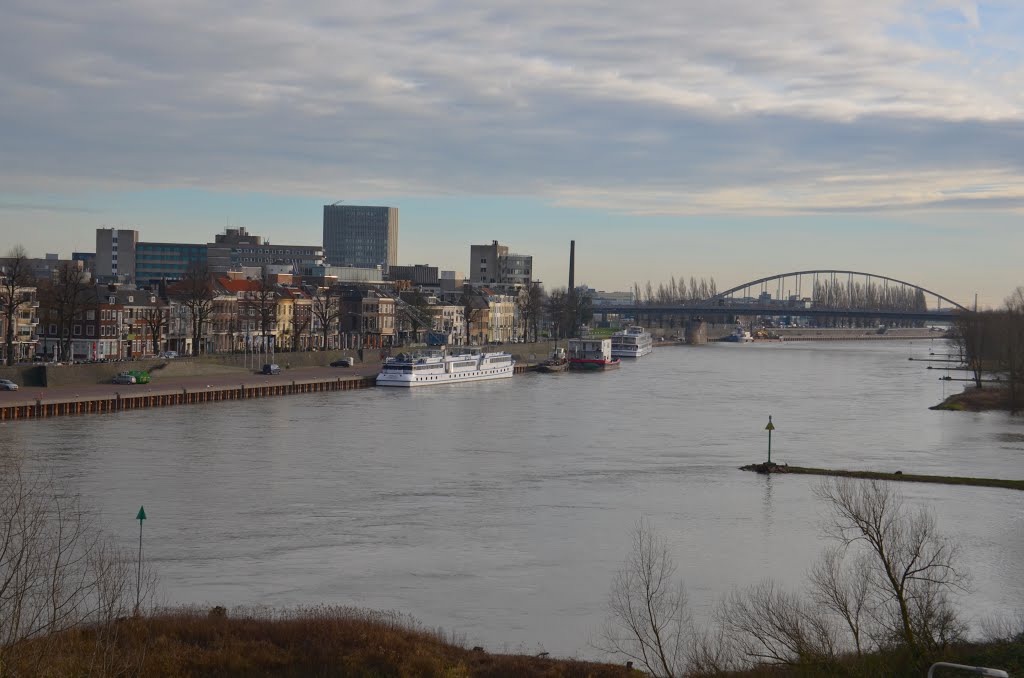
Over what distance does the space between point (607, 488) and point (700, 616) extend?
42.7ft

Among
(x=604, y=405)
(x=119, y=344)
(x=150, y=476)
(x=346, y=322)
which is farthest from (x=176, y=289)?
(x=150, y=476)

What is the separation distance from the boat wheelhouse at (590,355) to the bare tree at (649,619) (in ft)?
241

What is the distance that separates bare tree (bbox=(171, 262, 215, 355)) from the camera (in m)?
75.2

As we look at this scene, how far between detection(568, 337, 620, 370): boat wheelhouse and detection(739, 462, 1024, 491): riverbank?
195 feet

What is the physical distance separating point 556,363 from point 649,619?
7766cm

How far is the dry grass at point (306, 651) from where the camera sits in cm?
1811

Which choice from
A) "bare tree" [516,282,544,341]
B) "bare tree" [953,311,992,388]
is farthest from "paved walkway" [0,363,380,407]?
"bare tree" [516,282,544,341]

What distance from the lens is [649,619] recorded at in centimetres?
1977

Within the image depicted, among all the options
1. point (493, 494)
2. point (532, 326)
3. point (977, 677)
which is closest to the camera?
point (977, 677)

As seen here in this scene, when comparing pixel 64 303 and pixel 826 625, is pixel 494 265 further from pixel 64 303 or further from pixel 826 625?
pixel 826 625

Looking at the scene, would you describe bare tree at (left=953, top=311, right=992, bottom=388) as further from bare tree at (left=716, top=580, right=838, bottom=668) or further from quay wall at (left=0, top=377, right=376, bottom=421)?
bare tree at (left=716, top=580, right=838, bottom=668)

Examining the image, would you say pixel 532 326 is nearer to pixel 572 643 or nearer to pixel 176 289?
pixel 176 289

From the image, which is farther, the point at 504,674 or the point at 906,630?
the point at 504,674

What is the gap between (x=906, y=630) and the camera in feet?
56.2
